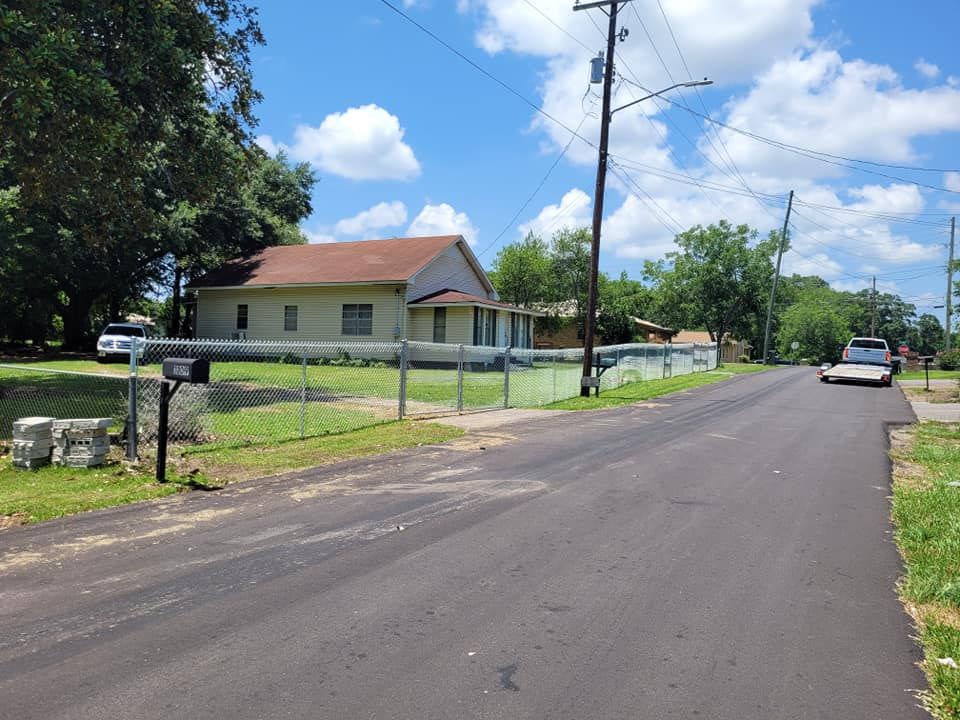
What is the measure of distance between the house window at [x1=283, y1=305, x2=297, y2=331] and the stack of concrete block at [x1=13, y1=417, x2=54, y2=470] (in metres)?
23.4

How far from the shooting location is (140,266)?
33281mm

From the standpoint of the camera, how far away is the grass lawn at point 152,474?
21.3 feet

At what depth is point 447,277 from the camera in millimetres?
30906

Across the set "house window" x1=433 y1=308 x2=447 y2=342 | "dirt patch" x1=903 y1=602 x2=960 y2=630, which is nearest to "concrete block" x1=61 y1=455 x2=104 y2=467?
"dirt patch" x1=903 y1=602 x2=960 y2=630

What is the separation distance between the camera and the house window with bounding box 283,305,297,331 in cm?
3102

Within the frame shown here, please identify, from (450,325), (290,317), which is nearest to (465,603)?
(450,325)

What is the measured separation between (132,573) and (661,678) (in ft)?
11.5

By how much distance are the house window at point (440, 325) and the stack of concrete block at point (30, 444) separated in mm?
20932

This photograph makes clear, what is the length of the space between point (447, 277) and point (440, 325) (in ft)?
10.5

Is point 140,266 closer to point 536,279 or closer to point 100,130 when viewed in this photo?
point 100,130

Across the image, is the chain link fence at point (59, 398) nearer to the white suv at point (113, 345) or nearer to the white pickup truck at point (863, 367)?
the white suv at point (113, 345)

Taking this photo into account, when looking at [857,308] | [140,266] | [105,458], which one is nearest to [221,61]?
[105,458]

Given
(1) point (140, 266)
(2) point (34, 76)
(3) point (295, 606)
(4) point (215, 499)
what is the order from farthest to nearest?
1. (1) point (140, 266)
2. (2) point (34, 76)
3. (4) point (215, 499)
4. (3) point (295, 606)

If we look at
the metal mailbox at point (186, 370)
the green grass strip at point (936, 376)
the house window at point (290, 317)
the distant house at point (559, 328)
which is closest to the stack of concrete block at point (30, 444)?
the metal mailbox at point (186, 370)
